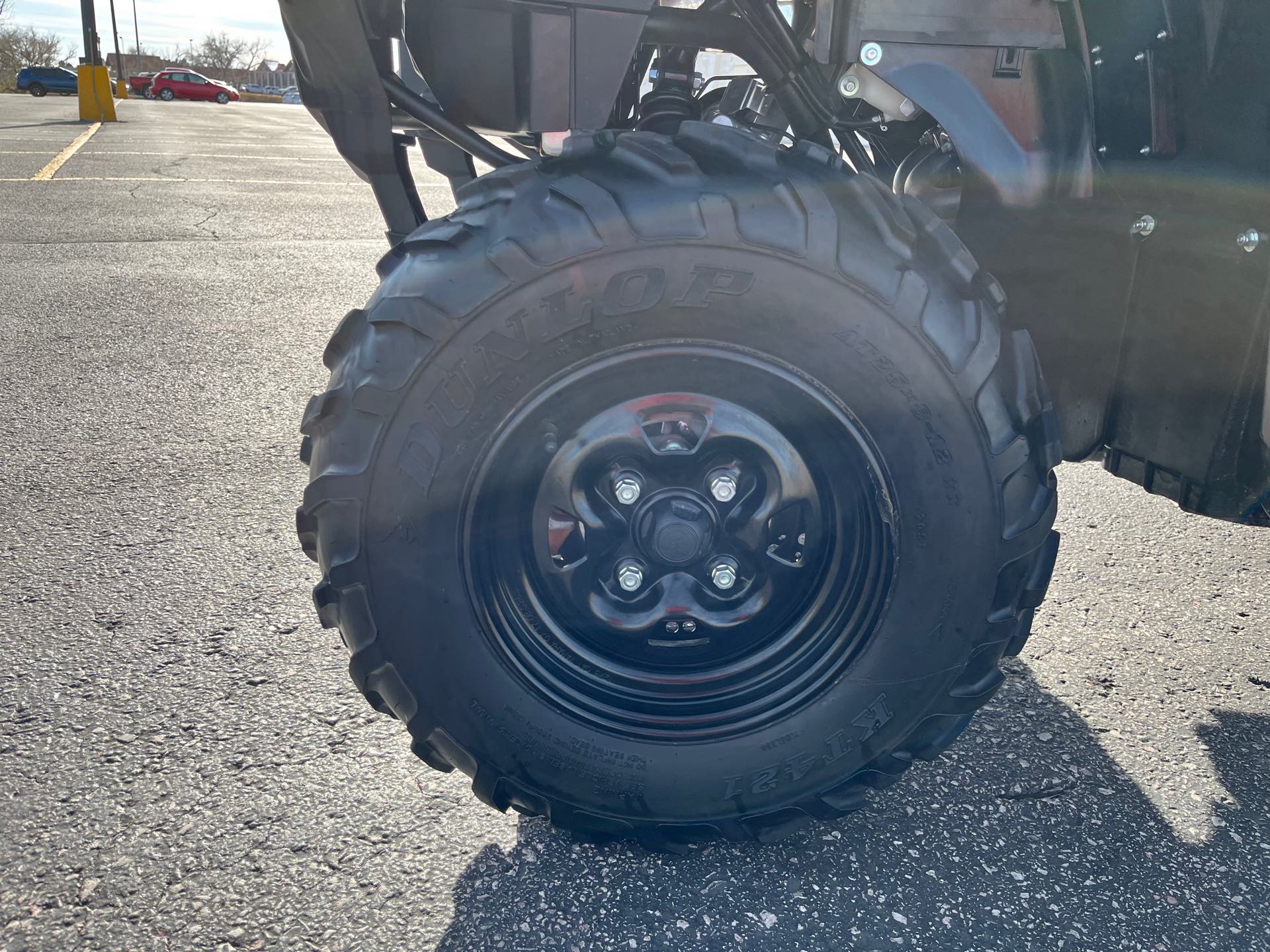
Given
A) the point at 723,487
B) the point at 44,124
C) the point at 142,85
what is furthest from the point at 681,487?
the point at 142,85

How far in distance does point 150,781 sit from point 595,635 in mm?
1079

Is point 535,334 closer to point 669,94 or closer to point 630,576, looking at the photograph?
point 630,576

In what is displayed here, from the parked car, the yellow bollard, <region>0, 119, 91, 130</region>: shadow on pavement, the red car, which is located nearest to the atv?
<region>0, 119, 91, 130</region>: shadow on pavement

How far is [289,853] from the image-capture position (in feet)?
6.57

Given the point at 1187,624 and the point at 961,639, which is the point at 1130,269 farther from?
the point at 1187,624

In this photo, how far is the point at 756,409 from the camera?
192cm

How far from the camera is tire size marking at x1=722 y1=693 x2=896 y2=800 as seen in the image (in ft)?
6.43

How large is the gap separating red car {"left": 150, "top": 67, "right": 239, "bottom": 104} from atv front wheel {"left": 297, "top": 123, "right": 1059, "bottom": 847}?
55596 millimetres

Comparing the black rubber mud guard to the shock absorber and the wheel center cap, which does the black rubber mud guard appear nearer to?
the shock absorber

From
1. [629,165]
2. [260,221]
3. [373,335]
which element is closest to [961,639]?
[629,165]

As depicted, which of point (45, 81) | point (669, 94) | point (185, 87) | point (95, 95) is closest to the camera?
point (669, 94)

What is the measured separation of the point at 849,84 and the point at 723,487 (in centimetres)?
90

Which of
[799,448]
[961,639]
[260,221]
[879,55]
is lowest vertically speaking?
[260,221]

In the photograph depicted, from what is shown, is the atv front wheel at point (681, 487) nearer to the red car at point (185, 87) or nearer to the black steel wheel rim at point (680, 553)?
the black steel wheel rim at point (680, 553)
